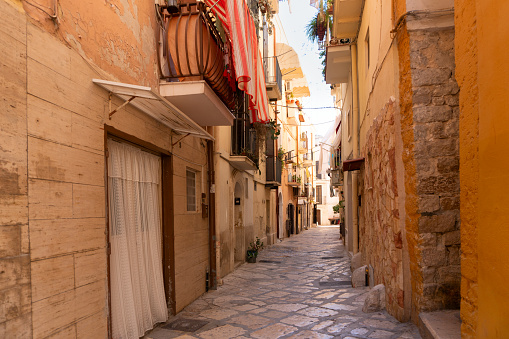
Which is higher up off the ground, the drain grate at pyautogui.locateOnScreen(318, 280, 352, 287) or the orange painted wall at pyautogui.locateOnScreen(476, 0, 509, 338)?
the orange painted wall at pyautogui.locateOnScreen(476, 0, 509, 338)

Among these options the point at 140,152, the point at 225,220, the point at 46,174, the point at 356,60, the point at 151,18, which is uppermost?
the point at 356,60

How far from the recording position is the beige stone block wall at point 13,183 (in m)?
2.72

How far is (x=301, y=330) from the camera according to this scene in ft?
17.4

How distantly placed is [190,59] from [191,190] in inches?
110

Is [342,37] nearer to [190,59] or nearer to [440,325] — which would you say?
[190,59]

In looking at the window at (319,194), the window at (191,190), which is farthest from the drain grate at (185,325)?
the window at (319,194)

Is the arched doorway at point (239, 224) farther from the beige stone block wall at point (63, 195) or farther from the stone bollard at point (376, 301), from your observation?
the beige stone block wall at point (63, 195)

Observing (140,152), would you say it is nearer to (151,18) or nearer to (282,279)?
(151,18)

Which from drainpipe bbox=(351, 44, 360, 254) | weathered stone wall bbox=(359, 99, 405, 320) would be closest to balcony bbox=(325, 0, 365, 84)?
drainpipe bbox=(351, 44, 360, 254)

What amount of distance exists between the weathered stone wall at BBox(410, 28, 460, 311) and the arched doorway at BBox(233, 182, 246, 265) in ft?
Answer: 26.5

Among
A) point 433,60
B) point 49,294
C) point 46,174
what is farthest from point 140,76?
point 433,60

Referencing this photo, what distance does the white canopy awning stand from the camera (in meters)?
4.02

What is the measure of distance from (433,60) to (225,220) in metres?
6.93

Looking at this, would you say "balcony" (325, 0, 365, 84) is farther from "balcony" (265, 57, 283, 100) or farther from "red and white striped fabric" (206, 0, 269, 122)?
"red and white striped fabric" (206, 0, 269, 122)
